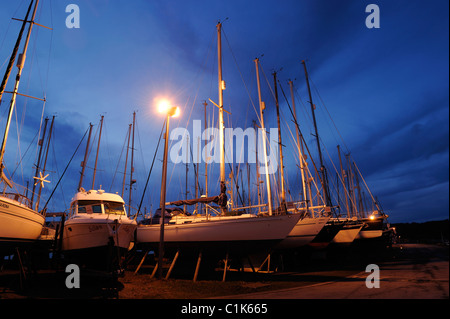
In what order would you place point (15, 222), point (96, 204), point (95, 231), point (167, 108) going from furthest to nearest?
point (96, 204)
point (167, 108)
point (95, 231)
point (15, 222)

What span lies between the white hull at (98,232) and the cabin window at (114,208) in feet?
6.29

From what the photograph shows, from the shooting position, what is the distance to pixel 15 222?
427 inches

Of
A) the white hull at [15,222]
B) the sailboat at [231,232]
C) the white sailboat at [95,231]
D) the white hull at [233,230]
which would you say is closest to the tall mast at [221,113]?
the sailboat at [231,232]

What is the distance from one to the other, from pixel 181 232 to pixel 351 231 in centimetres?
1572

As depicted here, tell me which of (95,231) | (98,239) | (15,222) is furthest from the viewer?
(95,231)

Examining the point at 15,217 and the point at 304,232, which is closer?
the point at 15,217

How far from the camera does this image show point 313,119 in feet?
88.2

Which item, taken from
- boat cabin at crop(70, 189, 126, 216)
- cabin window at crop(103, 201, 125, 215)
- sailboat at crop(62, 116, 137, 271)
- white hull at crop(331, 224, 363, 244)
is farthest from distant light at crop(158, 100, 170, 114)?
white hull at crop(331, 224, 363, 244)

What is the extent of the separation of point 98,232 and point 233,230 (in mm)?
6492

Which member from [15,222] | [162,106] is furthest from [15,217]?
[162,106]

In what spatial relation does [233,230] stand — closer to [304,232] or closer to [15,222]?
[304,232]

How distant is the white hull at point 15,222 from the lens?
10.1 metres

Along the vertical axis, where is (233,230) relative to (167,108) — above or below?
below
